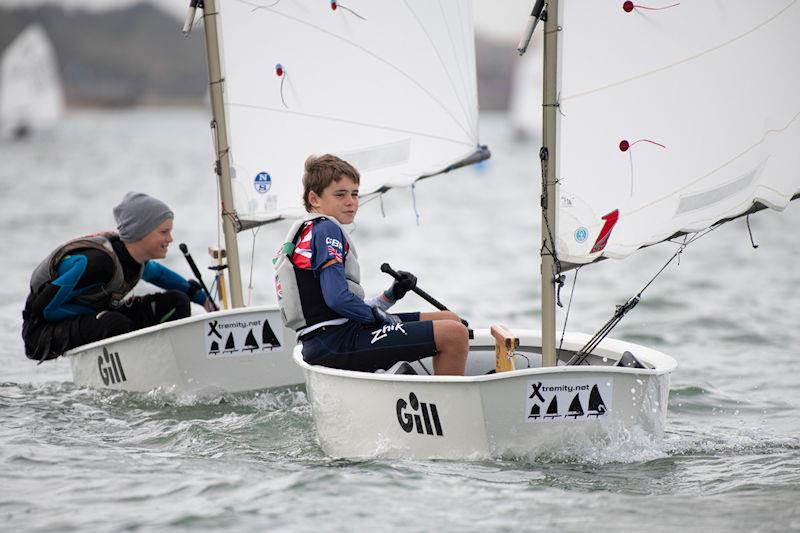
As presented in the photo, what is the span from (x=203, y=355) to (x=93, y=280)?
2.36 ft

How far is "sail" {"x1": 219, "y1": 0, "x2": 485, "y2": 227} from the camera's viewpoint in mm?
6668

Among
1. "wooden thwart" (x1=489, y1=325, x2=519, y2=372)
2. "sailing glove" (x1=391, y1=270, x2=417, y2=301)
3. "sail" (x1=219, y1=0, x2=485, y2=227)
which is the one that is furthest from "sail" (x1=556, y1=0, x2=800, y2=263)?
"sail" (x1=219, y1=0, x2=485, y2=227)

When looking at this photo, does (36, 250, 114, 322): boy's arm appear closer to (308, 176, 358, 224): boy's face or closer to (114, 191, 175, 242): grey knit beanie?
(114, 191, 175, 242): grey knit beanie

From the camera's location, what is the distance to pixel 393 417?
4820mm

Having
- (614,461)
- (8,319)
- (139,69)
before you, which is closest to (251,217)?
(614,461)

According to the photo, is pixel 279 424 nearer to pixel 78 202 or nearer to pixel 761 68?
pixel 761 68

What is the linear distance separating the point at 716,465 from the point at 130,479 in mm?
2512

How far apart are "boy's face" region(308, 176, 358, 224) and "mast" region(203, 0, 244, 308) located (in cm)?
175

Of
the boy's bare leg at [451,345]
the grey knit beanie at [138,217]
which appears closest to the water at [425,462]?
the boy's bare leg at [451,345]

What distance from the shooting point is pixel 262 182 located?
22.6 feet

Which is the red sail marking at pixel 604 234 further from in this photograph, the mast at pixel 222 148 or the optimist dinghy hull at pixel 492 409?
the mast at pixel 222 148

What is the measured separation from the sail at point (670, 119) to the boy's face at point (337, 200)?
88 centimetres

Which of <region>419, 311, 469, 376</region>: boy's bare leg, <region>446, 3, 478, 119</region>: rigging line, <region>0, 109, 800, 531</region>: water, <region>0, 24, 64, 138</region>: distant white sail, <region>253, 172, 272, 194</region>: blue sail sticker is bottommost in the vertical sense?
<region>0, 109, 800, 531</region>: water

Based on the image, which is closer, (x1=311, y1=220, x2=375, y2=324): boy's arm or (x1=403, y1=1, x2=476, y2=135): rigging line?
(x1=311, y1=220, x2=375, y2=324): boy's arm
